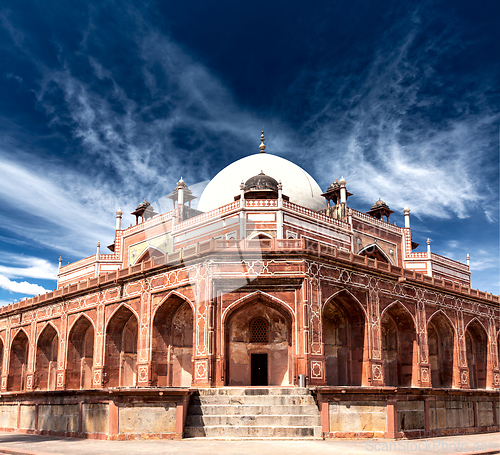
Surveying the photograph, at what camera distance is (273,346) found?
2233cm

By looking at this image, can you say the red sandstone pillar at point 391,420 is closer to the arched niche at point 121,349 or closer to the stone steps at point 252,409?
the stone steps at point 252,409

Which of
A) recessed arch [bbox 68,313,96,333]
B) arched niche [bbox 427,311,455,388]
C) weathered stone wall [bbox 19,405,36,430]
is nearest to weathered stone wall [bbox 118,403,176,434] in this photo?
weathered stone wall [bbox 19,405,36,430]

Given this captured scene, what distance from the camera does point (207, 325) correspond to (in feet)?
67.0

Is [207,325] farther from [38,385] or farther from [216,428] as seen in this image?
[38,385]

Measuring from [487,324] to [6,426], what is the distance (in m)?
24.7

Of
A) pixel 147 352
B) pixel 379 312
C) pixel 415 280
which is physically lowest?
pixel 147 352

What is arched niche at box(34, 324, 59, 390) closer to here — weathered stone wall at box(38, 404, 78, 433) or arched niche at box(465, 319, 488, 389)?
weathered stone wall at box(38, 404, 78, 433)

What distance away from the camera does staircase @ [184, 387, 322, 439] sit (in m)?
14.7

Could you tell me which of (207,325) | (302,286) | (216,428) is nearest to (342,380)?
(302,286)

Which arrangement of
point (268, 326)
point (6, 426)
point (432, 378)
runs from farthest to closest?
point (432, 378) → point (268, 326) → point (6, 426)

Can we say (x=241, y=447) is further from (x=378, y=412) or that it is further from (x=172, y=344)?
(x=172, y=344)

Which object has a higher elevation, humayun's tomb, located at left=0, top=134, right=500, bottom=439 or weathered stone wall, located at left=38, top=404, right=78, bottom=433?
humayun's tomb, located at left=0, top=134, right=500, bottom=439

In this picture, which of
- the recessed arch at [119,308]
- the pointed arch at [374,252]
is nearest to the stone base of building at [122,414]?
the recessed arch at [119,308]

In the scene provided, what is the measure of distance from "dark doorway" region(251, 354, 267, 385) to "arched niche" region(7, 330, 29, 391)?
17833 millimetres
